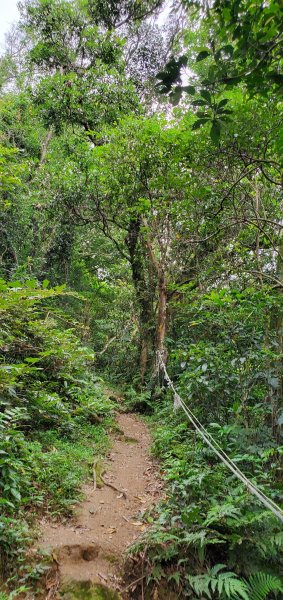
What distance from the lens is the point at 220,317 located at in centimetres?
430

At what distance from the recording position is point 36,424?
5.01 metres

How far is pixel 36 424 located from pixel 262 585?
347cm

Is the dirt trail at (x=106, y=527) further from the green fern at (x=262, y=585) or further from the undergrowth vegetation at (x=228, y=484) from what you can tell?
the green fern at (x=262, y=585)

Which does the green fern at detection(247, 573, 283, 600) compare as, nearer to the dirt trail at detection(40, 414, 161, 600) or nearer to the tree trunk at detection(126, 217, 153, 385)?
the dirt trail at detection(40, 414, 161, 600)

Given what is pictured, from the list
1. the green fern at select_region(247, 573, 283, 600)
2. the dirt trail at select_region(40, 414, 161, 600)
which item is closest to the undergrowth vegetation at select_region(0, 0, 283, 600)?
the green fern at select_region(247, 573, 283, 600)

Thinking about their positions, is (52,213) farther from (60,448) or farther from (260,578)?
(260,578)

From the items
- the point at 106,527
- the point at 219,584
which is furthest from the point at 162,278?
the point at 219,584

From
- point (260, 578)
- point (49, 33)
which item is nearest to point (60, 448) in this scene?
point (260, 578)

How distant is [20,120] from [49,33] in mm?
4026

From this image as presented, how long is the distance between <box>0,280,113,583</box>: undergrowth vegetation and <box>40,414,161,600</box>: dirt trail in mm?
232

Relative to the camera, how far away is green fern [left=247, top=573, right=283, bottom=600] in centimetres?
245

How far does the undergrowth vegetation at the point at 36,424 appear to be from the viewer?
3.11 m

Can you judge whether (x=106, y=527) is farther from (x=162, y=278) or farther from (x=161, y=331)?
(x=162, y=278)

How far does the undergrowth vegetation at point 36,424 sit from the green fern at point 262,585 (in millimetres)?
1649
